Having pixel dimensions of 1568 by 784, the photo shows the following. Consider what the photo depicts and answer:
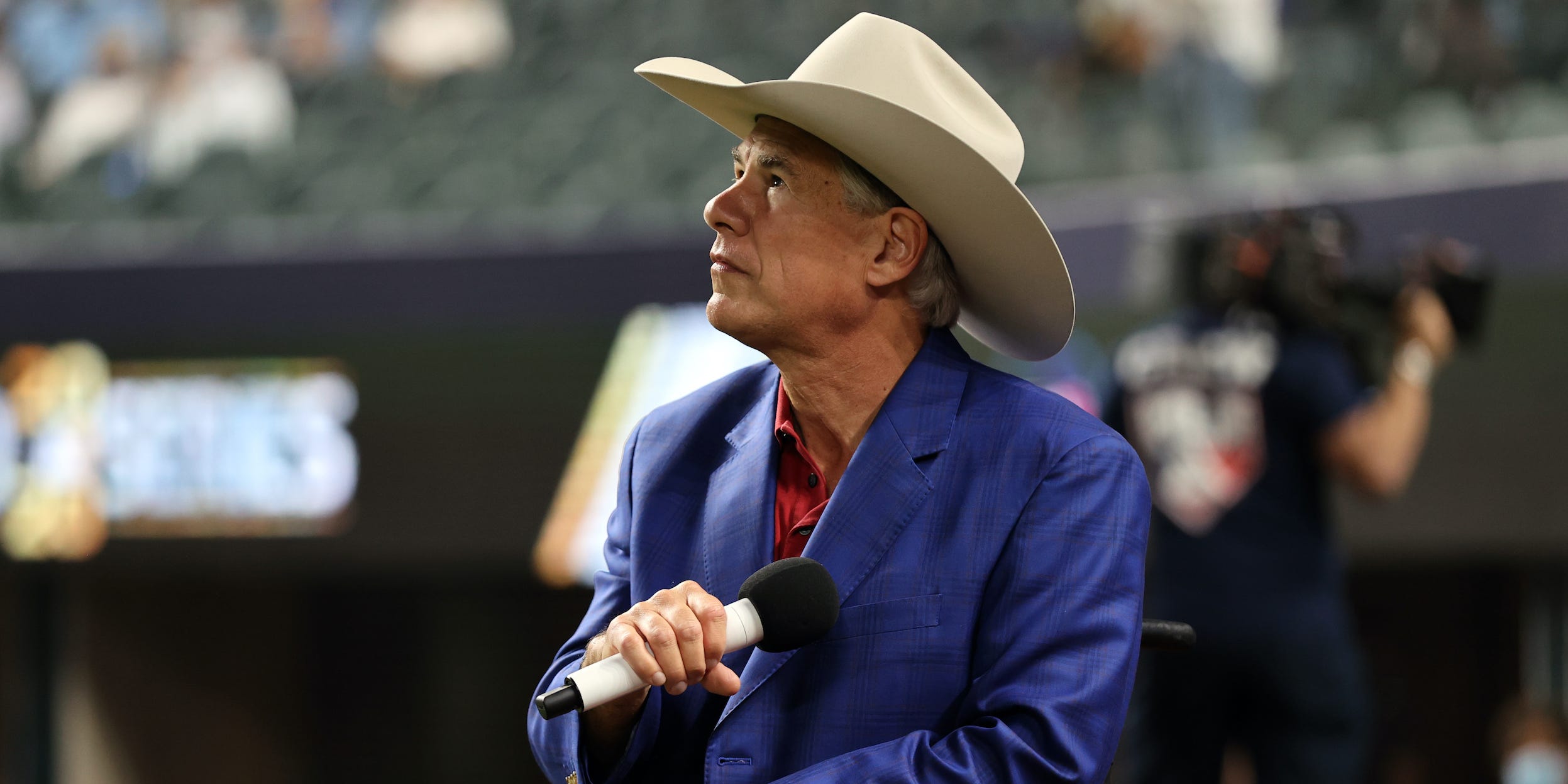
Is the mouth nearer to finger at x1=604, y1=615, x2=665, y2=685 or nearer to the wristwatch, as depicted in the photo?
finger at x1=604, y1=615, x2=665, y2=685

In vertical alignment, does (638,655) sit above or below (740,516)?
below

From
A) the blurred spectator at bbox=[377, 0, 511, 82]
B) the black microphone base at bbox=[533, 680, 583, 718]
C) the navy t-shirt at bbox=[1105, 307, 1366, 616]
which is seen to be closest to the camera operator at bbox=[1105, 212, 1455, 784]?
the navy t-shirt at bbox=[1105, 307, 1366, 616]

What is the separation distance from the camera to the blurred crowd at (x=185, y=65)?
8828 mm

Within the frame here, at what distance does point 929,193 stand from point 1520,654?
5.85 m

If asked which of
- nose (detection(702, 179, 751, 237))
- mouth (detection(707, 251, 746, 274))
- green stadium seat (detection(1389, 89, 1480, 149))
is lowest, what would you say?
mouth (detection(707, 251, 746, 274))

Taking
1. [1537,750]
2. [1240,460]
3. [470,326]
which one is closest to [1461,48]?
[1537,750]

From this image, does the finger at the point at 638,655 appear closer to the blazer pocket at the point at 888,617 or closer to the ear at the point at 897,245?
the blazer pocket at the point at 888,617

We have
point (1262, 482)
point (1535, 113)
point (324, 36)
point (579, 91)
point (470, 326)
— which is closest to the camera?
point (1262, 482)

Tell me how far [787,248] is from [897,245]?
141mm

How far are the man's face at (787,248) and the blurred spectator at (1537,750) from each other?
14.7ft

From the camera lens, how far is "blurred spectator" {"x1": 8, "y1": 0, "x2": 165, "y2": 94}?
9141 mm

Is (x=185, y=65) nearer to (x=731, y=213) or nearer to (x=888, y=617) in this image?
(x=731, y=213)

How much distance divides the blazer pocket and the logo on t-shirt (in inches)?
86.8

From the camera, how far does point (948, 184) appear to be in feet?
6.48
